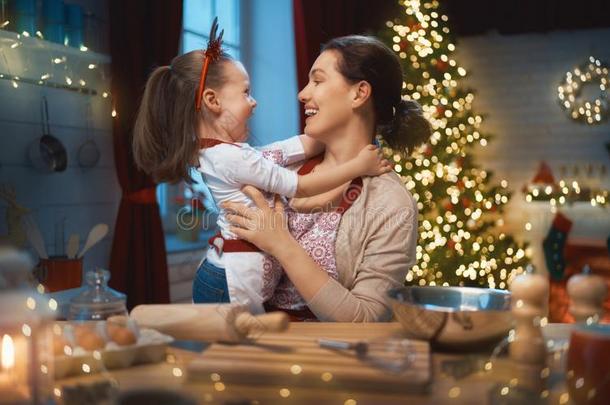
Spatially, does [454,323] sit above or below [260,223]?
below

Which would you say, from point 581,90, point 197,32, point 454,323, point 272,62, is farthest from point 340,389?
point 581,90

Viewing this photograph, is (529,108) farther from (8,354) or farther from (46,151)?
(8,354)

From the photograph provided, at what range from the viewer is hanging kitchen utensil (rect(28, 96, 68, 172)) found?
9.90 feet

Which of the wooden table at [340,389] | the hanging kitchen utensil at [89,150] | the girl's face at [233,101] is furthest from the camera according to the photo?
the hanging kitchen utensil at [89,150]

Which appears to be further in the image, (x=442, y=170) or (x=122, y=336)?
(x=442, y=170)

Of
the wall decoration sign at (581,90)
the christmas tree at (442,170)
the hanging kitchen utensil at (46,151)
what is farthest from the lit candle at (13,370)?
the wall decoration sign at (581,90)

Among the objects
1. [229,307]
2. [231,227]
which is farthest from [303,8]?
[229,307]

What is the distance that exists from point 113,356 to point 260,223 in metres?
0.72

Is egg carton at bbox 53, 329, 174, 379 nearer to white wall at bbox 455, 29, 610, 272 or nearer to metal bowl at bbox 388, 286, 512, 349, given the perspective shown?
metal bowl at bbox 388, 286, 512, 349

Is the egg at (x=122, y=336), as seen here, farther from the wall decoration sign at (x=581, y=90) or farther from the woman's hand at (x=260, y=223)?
the wall decoration sign at (x=581, y=90)

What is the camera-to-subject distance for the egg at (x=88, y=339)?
101 centimetres

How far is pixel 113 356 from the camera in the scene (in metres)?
1.02

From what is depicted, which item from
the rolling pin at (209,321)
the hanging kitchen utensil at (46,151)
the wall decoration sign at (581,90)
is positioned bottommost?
the rolling pin at (209,321)

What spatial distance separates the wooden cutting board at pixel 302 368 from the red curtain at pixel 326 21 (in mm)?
3809
